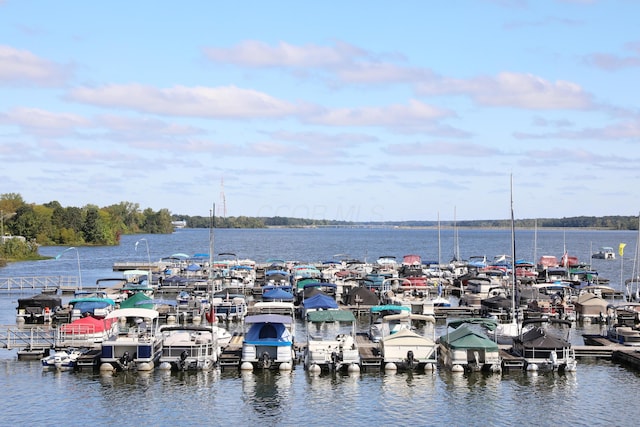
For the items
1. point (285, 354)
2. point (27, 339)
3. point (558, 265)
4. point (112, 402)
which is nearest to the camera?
point (112, 402)

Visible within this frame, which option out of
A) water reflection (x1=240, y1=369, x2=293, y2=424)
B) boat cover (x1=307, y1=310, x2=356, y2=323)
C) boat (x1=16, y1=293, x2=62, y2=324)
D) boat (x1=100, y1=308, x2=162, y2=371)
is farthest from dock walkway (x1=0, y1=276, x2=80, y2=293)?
water reflection (x1=240, y1=369, x2=293, y2=424)

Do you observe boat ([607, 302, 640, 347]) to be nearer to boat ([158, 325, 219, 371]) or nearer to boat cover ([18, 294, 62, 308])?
boat ([158, 325, 219, 371])

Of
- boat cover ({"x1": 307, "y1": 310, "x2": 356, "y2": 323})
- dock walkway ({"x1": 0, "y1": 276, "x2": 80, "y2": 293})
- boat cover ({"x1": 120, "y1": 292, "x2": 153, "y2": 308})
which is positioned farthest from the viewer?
dock walkway ({"x1": 0, "y1": 276, "x2": 80, "y2": 293})

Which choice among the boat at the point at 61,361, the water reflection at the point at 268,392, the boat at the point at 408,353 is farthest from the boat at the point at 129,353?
the boat at the point at 408,353

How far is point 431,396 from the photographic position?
40250mm

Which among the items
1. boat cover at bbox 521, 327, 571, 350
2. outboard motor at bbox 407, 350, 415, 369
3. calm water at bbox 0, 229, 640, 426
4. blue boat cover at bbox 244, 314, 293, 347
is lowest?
Answer: calm water at bbox 0, 229, 640, 426

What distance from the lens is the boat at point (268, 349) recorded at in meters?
44.7

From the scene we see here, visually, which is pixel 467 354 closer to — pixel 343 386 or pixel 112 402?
pixel 343 386

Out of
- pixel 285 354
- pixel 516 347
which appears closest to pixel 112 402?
pixel 285 354

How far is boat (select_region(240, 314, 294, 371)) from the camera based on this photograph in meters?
44.7

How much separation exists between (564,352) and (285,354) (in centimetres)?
1567

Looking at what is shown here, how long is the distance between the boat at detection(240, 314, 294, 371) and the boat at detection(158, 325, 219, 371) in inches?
76.0

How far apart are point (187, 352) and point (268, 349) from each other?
4503 mm

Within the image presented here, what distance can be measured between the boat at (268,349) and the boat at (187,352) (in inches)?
76.0
